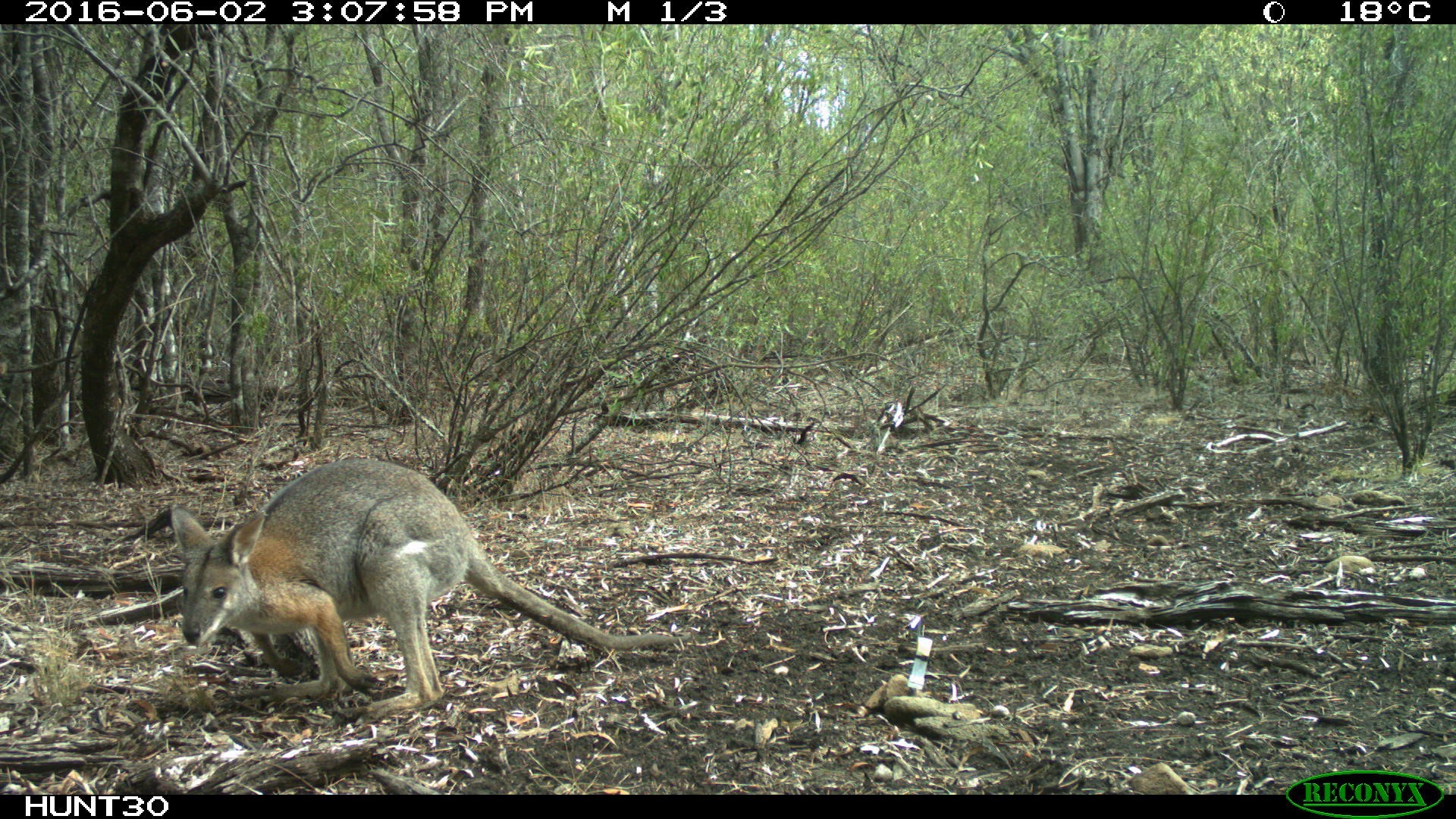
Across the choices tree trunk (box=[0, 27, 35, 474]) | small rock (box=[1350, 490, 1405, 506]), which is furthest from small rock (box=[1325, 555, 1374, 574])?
tree trunk (box=[0, 27, 35, 474])

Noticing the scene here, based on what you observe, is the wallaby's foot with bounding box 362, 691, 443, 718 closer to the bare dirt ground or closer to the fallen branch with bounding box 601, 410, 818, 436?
the bare dirt ground

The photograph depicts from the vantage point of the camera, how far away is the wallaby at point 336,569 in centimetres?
355

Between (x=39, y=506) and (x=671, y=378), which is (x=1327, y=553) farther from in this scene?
(x=39, y=506)

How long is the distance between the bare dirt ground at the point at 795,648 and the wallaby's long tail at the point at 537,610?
0.09 metres

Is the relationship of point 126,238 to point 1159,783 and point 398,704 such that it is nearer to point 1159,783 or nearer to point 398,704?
point 398,704

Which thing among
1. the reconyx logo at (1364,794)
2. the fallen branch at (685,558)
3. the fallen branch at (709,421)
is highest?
the fallen branch at (709,421)

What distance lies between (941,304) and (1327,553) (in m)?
5.56

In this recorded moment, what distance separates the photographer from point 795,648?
4469 millimetres

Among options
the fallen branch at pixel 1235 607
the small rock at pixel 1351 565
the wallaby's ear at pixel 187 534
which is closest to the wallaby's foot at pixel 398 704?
the wallaby's ear at pixel 187 534

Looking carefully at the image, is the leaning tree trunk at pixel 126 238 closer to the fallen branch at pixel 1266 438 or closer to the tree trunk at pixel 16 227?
the tree trunk at pixel 16 227

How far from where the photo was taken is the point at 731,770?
3383 mm

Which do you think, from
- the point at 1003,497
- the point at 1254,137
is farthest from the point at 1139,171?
the point at 1003,497
